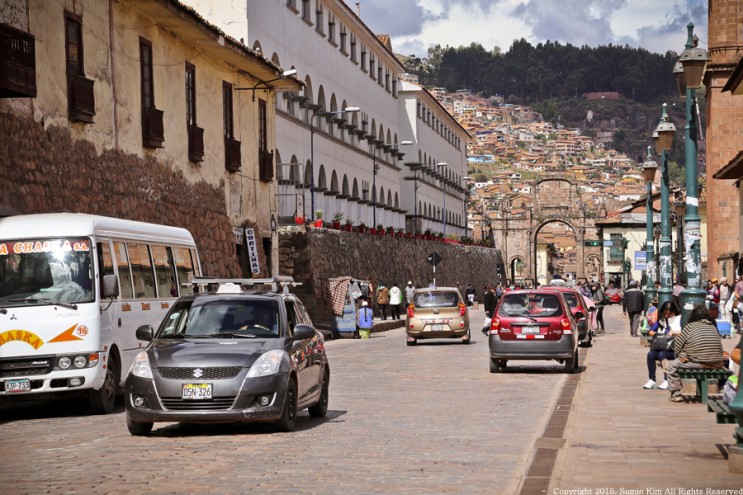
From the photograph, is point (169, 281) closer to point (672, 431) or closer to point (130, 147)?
point (130, 147)

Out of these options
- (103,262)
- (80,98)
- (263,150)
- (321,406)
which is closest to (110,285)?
(103,262)

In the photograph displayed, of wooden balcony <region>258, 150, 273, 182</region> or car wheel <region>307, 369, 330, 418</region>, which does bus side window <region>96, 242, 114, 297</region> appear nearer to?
car wheel <region>307, 369, 330, 418</region>

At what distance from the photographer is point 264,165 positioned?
37.0 meters

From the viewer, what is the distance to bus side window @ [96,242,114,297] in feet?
54.5

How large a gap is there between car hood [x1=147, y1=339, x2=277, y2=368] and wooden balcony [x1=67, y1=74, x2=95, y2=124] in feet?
35.1

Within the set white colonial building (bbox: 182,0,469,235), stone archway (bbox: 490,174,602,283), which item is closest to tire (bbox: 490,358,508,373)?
white colonial building (bbox: 182,0,469,235)

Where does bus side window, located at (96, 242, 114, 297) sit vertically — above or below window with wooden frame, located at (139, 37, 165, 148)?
below

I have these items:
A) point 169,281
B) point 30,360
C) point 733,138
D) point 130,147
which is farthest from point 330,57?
point 30,360

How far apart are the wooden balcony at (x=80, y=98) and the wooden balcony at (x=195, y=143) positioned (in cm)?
Answer: 636

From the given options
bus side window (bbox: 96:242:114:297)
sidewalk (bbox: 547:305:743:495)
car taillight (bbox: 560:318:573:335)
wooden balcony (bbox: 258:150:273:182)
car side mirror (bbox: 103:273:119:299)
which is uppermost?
wooden balcony (bbox: 258:150:273:182)

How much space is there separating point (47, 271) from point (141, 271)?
260 cm

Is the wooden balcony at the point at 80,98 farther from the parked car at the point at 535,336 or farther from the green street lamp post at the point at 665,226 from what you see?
the green street lamp post at the point at 665,226

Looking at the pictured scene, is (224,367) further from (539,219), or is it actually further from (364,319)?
(539,219)

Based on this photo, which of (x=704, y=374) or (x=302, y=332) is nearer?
(x=302, y=332)
